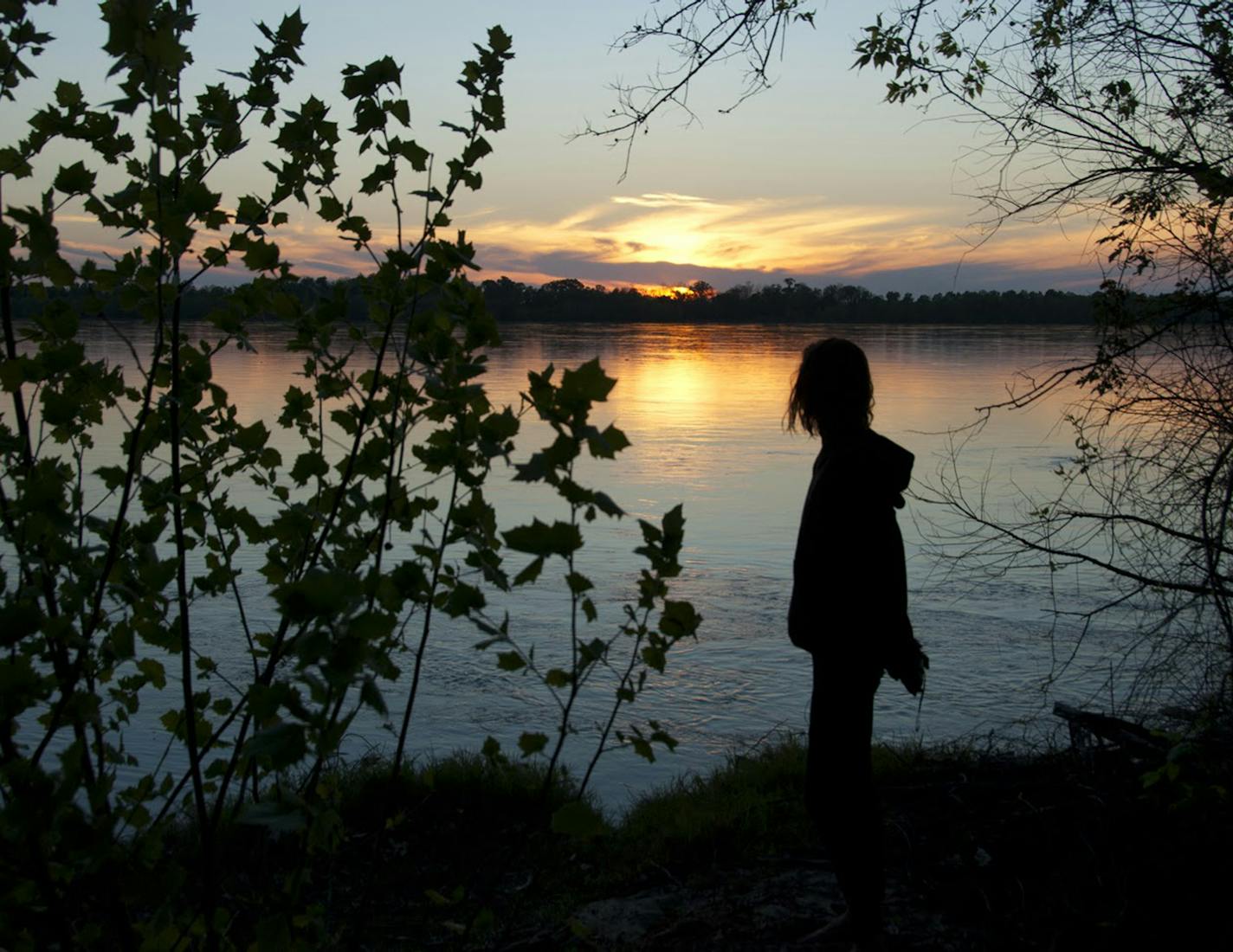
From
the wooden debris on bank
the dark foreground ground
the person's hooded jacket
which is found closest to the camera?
the person's hooded jacket

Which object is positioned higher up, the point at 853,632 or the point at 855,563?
the point at 855,563

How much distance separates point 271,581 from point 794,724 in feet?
17.2

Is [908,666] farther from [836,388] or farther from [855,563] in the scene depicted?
[836,388]

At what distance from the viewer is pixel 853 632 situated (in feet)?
12.0

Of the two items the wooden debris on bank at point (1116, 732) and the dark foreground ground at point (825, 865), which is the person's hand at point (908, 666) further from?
the wooden debris on bank at point (1116, 732)

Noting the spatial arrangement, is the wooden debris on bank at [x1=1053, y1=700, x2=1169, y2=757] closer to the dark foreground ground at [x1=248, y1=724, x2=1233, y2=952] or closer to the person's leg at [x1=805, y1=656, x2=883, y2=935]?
the dark foreground ground at [x1=248, y1=724, x2=1233, y2=952]

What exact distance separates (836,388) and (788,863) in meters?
2.12

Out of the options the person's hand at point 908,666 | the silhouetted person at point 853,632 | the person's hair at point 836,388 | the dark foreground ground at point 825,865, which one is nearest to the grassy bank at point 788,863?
the dark foreground ground at point 825,865

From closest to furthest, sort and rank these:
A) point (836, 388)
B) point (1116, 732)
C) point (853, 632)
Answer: point (853, 632)
point (836, 388)
point (1116, 732)

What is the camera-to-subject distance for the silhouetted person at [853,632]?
368 cm

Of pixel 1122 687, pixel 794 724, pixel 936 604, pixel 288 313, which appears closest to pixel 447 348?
pixel 288 313

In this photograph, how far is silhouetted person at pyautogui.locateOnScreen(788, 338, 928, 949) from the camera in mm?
3676

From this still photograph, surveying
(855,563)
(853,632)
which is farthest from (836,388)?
(853,632)

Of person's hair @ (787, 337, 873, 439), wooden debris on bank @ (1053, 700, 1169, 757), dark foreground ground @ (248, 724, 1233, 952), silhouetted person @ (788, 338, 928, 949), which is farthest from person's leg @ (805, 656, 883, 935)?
wooden debris on bank @ (1053, 700, 1169, 757)
